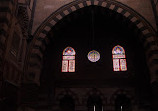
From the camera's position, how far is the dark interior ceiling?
9.12 metres

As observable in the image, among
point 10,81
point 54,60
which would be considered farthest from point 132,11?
point 10,81

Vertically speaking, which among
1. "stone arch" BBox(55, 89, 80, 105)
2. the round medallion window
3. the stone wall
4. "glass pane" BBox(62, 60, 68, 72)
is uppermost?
the stone wall

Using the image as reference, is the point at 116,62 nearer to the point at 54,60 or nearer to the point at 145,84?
the point at 145,84

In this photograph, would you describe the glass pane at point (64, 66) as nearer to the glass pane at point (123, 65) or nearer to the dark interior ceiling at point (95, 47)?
the dark interior ceiling at point (95, 47)

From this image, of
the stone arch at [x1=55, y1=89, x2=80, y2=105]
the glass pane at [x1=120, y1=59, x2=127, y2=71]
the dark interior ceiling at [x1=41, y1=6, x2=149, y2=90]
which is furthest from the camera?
the glass pane at [x1=120, y1=59, x2=127, y2=71]

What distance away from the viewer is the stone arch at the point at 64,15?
7.68 meters

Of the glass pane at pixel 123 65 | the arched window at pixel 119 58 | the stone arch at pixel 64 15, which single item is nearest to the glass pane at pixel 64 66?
the stone arch at pixel 64 15

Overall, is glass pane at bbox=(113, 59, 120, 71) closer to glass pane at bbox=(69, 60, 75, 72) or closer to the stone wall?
glass pane at bbox=(69, 60, 75, 72)

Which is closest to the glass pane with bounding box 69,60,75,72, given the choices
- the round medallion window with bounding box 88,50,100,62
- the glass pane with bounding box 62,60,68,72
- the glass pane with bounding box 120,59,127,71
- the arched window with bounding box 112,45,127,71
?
the glass pane with bounding box 62,60,68,72

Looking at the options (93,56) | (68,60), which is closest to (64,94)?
(68,60)

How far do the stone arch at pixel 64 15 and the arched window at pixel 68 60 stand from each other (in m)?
1.63

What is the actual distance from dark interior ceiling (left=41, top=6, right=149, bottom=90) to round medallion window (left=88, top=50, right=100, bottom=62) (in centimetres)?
19

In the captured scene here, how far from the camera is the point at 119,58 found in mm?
9602

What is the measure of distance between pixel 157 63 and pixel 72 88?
439 cm
